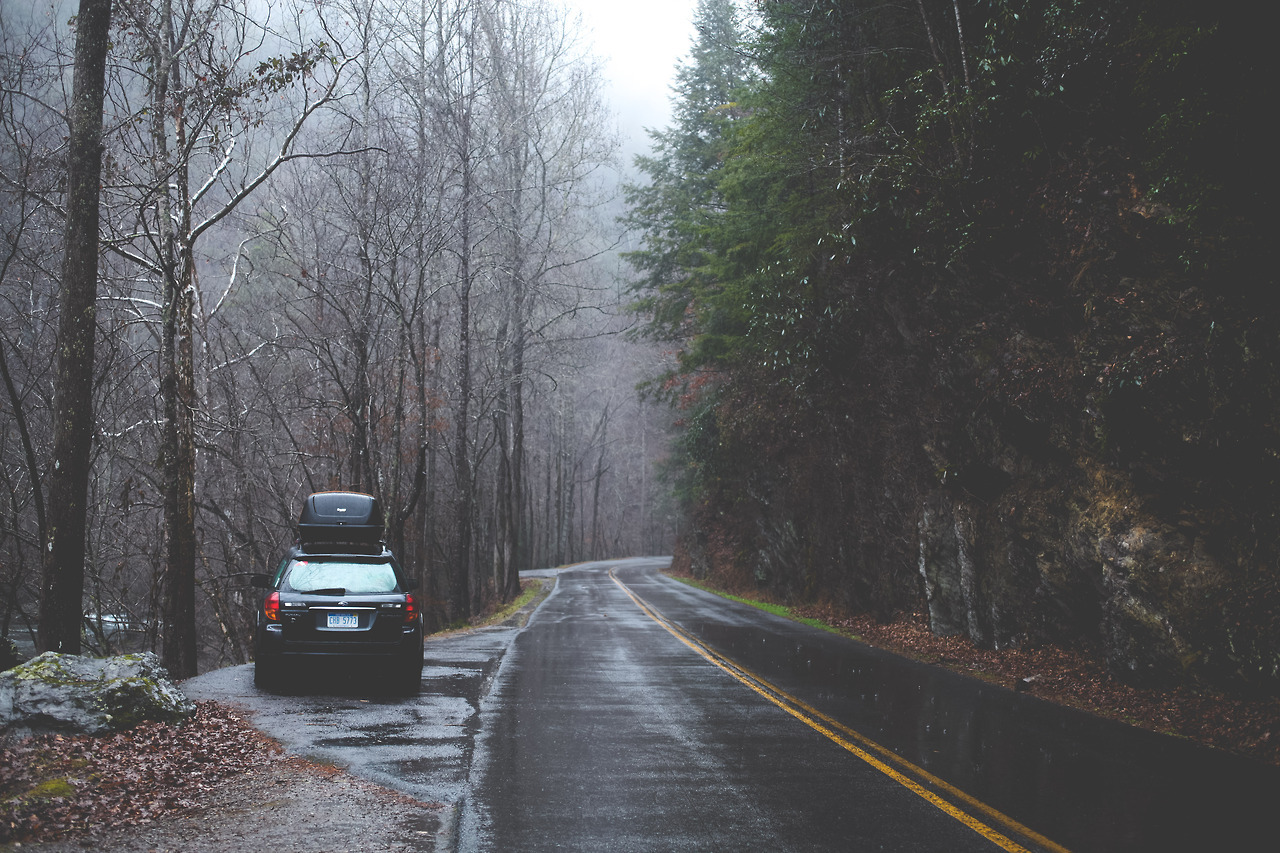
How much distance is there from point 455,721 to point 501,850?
13.5ft

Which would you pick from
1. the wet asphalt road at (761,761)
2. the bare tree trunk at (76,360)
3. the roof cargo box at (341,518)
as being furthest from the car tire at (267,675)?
the roof cargo box at (341,518)

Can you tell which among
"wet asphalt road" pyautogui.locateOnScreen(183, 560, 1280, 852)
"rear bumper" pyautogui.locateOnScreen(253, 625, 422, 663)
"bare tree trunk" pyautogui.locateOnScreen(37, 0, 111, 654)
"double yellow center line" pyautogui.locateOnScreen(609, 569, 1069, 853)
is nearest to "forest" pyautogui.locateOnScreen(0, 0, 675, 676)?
"bare tree trunk" pyautogui.locateOnScreen(37, 0, 111, 654)

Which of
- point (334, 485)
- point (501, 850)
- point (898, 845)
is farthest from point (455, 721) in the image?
point (334, 485)

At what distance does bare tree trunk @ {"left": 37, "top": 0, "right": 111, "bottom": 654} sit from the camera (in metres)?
8.94

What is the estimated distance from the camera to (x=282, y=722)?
8781 millimetres

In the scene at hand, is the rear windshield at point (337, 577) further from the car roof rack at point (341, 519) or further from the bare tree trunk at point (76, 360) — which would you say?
the car roof rack at point (341, 519)

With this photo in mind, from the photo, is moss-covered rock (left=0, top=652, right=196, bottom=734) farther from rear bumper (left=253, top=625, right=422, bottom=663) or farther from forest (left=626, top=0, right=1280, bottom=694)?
forest (left=626, top=0, right=1280, bottom=694)

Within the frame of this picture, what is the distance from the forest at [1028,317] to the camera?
955 cm

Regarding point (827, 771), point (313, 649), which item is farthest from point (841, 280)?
point (827, 771)

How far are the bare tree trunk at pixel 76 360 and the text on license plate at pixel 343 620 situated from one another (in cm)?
246

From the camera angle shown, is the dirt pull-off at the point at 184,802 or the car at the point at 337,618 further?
the car at the point at 337,618

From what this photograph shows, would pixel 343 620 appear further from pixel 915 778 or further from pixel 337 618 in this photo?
pixel 915 778

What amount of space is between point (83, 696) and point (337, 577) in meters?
3.66

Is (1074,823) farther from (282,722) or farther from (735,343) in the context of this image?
(735,343)
